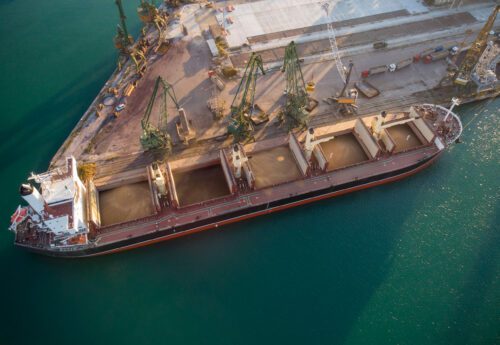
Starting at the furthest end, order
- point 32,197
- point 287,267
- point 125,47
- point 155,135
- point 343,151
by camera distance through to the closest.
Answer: point 125,47 < point 343,151 < point 155,135 < point 287,267 < point 32,197

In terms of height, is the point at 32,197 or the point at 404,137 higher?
the point at 404,137

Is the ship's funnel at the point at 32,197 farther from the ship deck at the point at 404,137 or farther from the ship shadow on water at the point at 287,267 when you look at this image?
the ship deck at the point at 404,137

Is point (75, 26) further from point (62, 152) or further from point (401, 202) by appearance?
point (401, 202)

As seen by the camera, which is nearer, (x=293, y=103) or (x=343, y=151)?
(x=293, y=103)

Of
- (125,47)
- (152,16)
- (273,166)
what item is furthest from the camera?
(152,16)

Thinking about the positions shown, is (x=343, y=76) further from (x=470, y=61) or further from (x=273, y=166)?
(x=273, y=166)

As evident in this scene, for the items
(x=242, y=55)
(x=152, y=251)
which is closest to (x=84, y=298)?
(x=152, y=251)

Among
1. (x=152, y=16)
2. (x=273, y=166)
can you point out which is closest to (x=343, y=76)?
(x=273, y=166)
